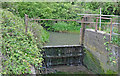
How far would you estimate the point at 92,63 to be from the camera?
15.7 feet

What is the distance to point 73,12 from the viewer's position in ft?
25.2

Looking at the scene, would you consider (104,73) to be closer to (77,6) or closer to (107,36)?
(107,36)

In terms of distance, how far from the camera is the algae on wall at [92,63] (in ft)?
14.6

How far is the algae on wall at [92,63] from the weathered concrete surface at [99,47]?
132 mm

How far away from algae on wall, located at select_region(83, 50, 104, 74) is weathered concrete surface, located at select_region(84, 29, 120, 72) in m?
0.13

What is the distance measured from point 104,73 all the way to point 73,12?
4.36 m

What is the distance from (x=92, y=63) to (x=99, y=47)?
64 centimetres

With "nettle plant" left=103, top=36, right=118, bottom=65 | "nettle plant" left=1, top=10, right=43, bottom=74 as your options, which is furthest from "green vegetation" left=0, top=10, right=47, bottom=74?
"nettle plant" left=103, top=36, right=118, bottom=65

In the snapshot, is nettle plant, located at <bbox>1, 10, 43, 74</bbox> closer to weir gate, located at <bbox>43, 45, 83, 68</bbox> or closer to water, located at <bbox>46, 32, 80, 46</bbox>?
weir gate, located at <bbox>43, 45, 83, 68</bbox>

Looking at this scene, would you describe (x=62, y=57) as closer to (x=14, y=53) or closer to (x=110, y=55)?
(x=110, y=55)

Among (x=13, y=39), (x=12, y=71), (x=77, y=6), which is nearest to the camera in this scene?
(x=12, y=71)

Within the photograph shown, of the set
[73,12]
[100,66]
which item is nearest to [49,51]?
[100,66]

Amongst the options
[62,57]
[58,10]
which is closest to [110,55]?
[62,57]

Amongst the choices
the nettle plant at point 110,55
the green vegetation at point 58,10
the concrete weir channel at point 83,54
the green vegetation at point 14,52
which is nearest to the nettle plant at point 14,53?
the green vegetation at point 14,52
